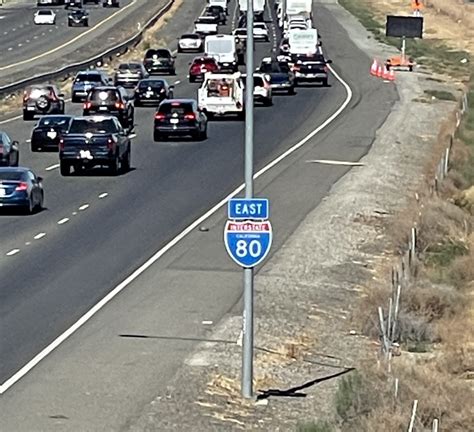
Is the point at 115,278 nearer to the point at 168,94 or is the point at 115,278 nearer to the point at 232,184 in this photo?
the point at 232,184

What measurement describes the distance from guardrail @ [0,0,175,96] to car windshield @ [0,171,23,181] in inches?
1240

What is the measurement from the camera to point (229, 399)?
21141 mm

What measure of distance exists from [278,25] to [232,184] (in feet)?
241

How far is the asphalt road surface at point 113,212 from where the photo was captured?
27188mm

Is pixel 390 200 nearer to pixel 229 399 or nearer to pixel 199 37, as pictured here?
pixel 229 399

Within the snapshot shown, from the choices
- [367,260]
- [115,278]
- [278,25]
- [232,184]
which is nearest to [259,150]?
[232,184]

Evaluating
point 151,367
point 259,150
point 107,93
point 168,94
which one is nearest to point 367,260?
point 151,367

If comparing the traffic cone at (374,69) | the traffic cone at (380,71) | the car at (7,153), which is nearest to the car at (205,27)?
the traffic cone at (374,69)

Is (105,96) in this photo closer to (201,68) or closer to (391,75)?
(201,68)

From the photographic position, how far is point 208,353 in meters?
24.2

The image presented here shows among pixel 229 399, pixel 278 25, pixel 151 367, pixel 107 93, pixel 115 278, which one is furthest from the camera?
pixel 278 25

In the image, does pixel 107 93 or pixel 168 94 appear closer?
pixel 107 93

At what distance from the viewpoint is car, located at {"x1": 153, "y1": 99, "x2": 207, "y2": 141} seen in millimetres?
56062

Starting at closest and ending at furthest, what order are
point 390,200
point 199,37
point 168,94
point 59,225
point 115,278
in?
point 115,278 < point 59,225 < point 390,200 < point 168,94 < point 199,37
